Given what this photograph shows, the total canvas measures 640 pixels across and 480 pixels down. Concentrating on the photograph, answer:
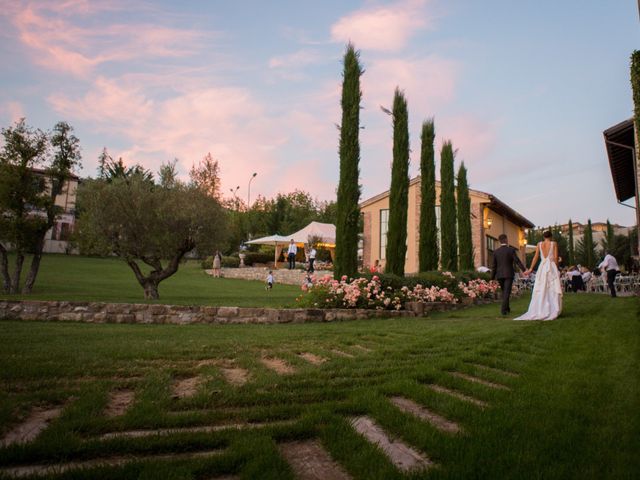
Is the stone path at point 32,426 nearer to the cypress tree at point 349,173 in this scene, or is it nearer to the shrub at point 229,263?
the cypress tree at point 349,173

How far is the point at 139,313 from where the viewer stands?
9453 mm

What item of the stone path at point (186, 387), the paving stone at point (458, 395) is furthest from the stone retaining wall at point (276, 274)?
the paving stone at point (458, 395)

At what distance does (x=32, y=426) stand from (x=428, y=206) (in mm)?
16163

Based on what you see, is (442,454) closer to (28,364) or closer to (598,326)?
(28,364)

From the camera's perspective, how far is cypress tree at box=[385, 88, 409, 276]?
13.8 metres

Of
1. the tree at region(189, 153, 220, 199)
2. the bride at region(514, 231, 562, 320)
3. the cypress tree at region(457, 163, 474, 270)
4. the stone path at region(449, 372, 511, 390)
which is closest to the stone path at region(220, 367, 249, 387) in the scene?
the stone path at region(449, 372, 511, 390)

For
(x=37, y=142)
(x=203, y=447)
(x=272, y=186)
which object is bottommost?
(x=203, y=447)

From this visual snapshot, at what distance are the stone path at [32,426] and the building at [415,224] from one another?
78.6ft

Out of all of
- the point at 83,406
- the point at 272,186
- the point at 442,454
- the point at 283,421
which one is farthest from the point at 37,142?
the point at 272,186

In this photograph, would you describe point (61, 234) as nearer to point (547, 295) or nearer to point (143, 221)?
point (143, 221)

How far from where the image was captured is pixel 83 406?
2920mm

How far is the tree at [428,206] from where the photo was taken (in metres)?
17.0

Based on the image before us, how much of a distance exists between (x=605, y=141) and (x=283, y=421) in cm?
1612

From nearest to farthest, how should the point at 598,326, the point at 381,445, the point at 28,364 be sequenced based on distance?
the point at 381,445
the point at 28,364
the point at 598,326
